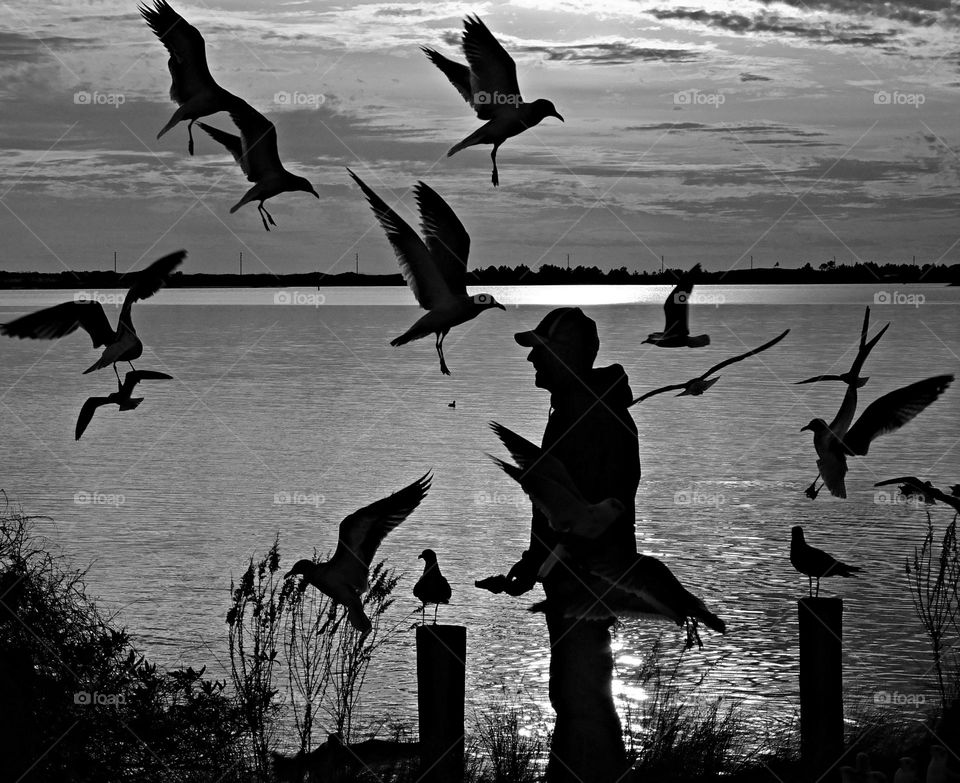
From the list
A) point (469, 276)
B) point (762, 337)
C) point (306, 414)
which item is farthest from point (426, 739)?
point (762, 337)

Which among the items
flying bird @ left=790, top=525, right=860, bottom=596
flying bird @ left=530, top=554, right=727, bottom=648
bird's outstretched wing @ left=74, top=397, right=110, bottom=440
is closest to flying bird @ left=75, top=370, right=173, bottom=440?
bird's outstretched wing @ left=74, top=397, right=110, bottom=440

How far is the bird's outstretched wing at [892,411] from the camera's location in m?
8.53

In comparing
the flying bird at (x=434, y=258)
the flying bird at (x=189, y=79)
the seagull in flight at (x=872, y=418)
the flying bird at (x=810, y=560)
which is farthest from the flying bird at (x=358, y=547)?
the flying bird at (x=810, y=560)

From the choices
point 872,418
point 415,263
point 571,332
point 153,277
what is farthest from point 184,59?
point 872,418

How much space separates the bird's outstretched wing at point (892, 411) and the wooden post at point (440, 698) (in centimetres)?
320

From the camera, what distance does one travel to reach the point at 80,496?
66.6 ft

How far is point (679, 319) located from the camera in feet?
29.4

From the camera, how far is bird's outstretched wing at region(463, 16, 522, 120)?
26.2ft

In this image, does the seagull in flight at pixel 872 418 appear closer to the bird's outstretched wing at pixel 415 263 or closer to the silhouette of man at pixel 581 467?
the silhouette of man at pixel 581 467

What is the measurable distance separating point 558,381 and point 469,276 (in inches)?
43.6

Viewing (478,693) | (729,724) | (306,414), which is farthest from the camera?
(306,414)

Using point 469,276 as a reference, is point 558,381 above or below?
below

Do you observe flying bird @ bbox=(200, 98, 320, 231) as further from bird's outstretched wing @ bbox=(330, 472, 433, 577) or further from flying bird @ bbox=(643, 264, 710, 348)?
flying bird @ bbox=(643, 264, 710, 348)

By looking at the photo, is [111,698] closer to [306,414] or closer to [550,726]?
[550,726]
